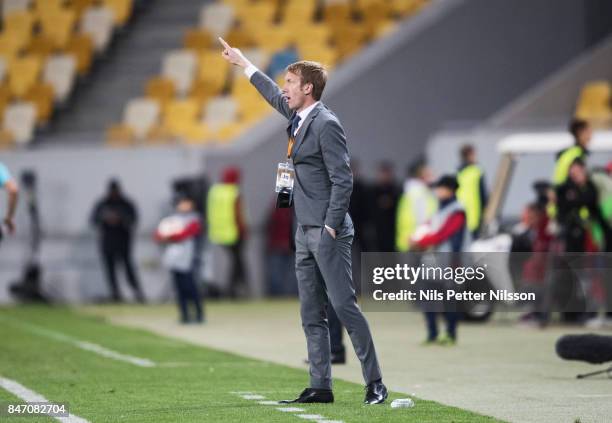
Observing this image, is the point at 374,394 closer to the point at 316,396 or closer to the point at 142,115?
the point at 316,396

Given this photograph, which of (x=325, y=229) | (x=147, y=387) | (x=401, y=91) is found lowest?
(x=147, y=387)

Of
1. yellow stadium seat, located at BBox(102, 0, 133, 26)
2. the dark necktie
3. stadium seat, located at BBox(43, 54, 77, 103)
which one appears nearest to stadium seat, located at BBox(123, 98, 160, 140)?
stadium seat, located at BBox(43, 54, 77, 103)

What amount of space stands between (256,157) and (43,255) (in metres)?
4.10

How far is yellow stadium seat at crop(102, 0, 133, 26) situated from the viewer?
32.2m

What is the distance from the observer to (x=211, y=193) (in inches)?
1013

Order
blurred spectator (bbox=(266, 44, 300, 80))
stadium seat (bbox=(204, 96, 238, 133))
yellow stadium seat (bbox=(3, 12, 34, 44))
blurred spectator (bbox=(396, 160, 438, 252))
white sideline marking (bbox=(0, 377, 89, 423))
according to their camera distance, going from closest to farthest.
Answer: white sideline marking (bbox=(0, 377, 89, 423)), blurred spectator (bbox=(396, 160, 438, 252)), stadium seat (bbox=(204, 96, 238, 133)), blurred spectator (bbox=(266, 44, 300, 80)), yellow stadium seat (bbox=(3, 12, 34, 44))

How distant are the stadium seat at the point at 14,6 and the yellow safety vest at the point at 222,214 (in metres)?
8.95

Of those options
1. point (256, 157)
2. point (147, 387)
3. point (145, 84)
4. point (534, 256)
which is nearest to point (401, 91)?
point (256, 157)

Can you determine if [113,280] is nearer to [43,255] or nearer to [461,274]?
[43,255]

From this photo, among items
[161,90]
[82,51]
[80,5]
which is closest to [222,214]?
[161,90]

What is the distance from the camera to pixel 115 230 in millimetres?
25703

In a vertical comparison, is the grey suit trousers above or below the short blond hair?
below

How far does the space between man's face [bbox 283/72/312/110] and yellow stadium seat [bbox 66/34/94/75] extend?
21.6 meters

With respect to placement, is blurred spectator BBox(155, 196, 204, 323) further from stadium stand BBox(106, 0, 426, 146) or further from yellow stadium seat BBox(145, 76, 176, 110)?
yellow stadium seat BBox(145, 76, 176, 110)
